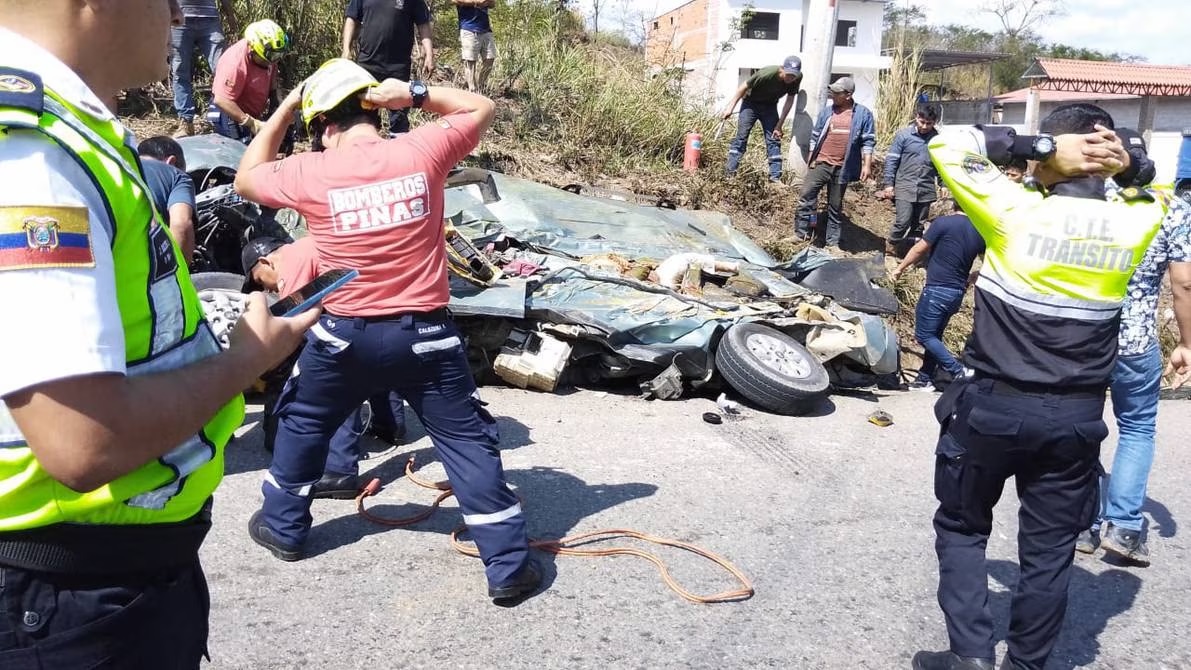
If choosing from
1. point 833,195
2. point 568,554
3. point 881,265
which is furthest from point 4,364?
point 833,195

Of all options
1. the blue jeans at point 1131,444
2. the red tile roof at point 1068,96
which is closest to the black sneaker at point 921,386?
the blue jeans at point 1131,444

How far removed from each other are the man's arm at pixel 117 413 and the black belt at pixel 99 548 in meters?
0.18

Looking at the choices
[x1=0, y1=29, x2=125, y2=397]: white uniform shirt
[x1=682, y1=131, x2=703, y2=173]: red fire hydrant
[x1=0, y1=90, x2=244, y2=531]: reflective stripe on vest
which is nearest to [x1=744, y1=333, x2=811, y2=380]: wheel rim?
[x1=0, y1=90, x2=244, y2=531]: reflective stripe on vest

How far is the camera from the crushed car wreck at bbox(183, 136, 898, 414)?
6273 millimetres

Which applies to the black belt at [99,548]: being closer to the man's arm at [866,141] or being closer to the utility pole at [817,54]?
the man's arm at [866,141]

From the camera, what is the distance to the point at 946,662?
311cm

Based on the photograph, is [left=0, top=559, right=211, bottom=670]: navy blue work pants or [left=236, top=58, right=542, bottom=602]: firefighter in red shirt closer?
[left=0, top=559, right=211, bottom=670]: navy blue work pants

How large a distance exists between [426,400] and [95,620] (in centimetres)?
220

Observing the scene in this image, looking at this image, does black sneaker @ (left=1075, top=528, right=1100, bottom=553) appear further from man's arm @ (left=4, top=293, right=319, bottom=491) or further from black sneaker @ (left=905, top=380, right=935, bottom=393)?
man's arm @ (left=4, top=293, right=319, bottom=491)

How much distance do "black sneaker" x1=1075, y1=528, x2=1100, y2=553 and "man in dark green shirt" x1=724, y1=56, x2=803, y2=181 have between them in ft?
24.6

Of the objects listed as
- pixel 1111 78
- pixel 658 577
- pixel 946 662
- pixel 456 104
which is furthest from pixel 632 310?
pixel 1111 78

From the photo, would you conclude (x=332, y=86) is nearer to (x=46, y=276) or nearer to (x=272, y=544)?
(x=272, y=544)

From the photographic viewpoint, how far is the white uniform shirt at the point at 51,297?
108cm

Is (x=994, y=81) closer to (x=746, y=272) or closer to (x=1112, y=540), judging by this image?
(x=746, y=272)
